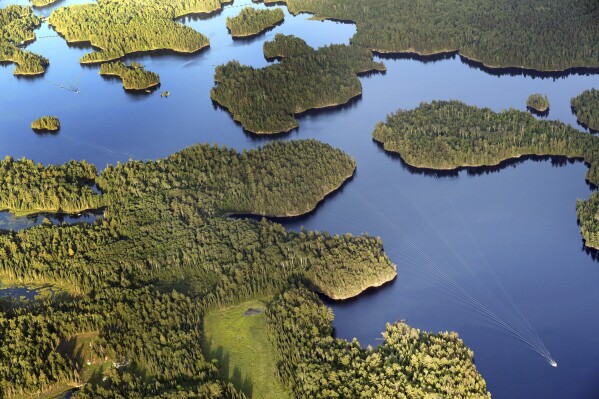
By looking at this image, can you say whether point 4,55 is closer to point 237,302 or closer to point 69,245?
point 69,245

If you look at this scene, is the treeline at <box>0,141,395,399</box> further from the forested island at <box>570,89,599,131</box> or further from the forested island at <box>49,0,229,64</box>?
the forested island at <box>49,0,229,64</box>

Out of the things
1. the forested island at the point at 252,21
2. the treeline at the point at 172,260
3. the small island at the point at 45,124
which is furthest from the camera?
the forested island at the point at 252,21

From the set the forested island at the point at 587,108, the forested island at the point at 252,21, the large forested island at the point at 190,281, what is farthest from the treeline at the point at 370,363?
the forested island at the point at 252,21

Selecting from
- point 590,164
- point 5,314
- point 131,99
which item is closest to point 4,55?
point 131,99

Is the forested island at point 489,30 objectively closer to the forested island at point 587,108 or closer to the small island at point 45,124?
the forested island at point 587,108

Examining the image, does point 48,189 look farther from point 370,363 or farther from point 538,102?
point 538,102

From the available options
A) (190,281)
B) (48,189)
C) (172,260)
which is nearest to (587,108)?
(190,281)
